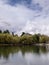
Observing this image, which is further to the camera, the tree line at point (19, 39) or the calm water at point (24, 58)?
the tree line at point (19, 39)

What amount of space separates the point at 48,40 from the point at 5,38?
30.2 m

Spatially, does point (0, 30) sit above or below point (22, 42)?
above

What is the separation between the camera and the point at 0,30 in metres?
71.1

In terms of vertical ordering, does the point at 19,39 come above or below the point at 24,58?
above

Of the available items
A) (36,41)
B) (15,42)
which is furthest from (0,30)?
(36,41)

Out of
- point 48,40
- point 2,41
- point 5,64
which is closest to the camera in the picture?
point 5,64

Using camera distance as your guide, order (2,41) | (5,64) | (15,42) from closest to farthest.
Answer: (5,64) < (2,41) < (15,42)

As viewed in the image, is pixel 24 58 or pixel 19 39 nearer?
pixel 24 58

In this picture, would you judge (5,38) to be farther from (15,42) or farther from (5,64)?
(5,64)

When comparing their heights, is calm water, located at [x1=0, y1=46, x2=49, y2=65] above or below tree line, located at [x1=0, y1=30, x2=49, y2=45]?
below

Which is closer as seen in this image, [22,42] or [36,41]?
[22,42]

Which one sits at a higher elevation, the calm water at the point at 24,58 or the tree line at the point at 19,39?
the tree line at the point at 19,39

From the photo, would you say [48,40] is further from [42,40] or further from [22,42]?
[22,42]

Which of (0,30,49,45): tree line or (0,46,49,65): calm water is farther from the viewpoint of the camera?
(0,30,49,45): tree line
